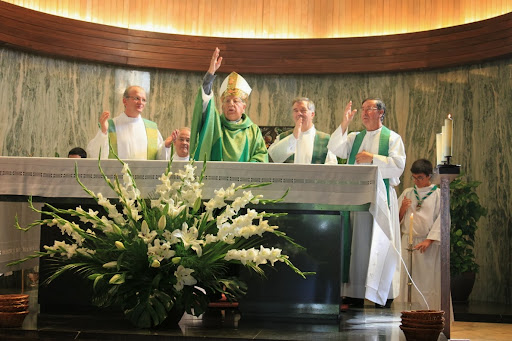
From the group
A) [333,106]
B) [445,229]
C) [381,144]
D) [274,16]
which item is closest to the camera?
[445,229]

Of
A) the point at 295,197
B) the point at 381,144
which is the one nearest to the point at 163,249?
the point at 295,197

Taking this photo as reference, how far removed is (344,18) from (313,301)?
563 cm

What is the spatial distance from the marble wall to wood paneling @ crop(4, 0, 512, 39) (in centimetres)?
57

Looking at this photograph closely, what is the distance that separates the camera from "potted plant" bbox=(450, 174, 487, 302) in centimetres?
873

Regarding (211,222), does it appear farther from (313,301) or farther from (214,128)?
(214,128)

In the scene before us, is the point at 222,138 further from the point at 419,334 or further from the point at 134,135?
the point at 419,334

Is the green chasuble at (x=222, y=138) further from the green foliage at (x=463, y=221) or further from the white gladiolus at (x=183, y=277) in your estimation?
the green foliage at (x=463, y=221)

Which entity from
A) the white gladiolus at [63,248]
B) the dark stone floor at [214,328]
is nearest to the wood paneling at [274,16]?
the dark stone floor at [214,328]

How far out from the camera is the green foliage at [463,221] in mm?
8727

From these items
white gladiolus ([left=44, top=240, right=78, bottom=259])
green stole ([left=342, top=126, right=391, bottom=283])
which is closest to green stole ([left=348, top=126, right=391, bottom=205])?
green stole ([left=342, top=126, right=391, bottom=283])

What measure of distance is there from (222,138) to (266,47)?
3.84 m

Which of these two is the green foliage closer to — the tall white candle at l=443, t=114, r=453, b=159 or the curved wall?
the curved wall

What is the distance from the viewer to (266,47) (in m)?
9.82

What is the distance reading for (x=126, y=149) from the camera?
693 centimetres
